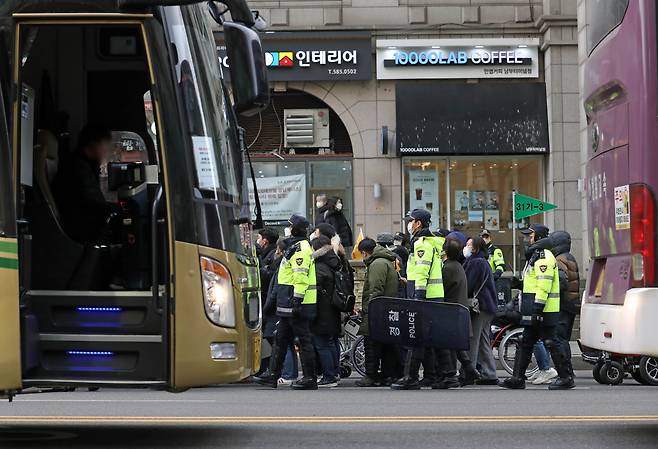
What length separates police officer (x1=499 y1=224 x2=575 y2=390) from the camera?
13.0 meters

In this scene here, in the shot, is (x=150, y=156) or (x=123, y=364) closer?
(x=123, y=364)

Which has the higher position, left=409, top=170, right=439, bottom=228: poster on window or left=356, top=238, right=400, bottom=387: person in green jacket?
left=409, top=170, right=439, bottom=228: poster on window

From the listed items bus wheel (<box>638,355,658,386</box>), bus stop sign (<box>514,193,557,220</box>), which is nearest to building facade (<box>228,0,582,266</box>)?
bus stop sign (<box>514,193,557,220</box>)

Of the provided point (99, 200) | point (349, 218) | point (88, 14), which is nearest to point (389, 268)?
point (99, 200)

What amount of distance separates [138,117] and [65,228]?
128 centimetres

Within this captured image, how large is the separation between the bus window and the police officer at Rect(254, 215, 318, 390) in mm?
5275

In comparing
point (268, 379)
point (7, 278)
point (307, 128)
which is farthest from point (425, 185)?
point (7, 278)

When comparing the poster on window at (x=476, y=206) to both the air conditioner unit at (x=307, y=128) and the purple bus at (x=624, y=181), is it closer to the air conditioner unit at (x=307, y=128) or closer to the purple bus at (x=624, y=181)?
the air conditioner unit at (x=307, y=128)

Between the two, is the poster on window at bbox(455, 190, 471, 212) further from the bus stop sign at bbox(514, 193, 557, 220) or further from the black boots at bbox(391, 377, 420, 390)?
the black boots at bbox(391, 377, 420, 390)

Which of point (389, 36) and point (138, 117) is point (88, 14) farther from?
point (389, 36)

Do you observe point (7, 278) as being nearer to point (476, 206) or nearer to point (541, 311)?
point (541, 311)

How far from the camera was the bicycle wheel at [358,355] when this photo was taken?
15.0 m

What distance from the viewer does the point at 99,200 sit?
8.46 meters

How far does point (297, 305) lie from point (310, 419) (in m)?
3.39
